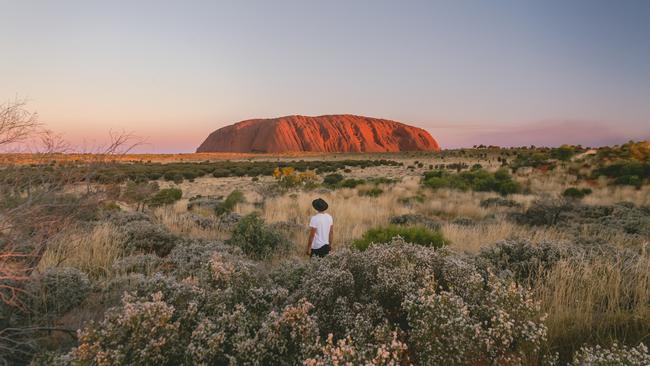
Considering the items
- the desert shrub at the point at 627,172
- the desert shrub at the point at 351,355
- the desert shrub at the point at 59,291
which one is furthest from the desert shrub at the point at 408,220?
the desert shrub at the point at 627,172

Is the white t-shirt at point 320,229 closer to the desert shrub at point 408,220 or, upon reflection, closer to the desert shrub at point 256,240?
the desert shrub at point 256,240

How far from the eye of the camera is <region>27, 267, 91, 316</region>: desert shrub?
403 centimetres

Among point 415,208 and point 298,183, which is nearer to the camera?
point 415,208

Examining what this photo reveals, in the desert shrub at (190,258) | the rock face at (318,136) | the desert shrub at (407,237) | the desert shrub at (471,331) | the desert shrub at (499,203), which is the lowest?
the desert shrub at (499,203)

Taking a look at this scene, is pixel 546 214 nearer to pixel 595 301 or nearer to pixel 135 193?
pixel 595 301

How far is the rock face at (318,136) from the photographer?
142500 mm

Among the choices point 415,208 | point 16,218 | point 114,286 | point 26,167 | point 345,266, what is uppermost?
point 26,167

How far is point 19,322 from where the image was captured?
12.1 feet

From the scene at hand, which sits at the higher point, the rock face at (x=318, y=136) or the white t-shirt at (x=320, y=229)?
the rock face at (x=318, y=136)

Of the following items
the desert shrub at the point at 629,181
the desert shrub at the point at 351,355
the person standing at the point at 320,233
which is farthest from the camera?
the desert shrub at the point at 629,181

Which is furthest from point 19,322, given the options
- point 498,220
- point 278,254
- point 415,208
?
point 415,208

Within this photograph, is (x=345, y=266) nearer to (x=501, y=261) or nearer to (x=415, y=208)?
(x=501, y=261)

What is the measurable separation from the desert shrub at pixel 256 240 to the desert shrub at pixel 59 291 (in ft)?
10.4

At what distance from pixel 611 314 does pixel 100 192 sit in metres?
6.49
